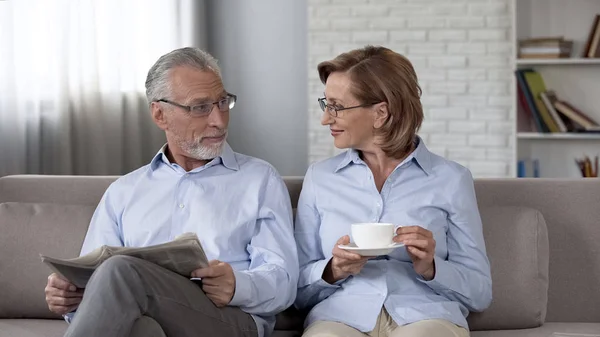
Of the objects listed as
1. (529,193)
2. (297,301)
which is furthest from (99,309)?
(529,193)

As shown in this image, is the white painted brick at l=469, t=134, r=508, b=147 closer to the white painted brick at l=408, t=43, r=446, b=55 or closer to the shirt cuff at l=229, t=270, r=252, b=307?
the white painted brick at l=408, t=43, r=446, b=55

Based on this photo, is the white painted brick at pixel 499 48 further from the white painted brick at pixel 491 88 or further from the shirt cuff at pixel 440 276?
the shirt cuff at pixel 440 276

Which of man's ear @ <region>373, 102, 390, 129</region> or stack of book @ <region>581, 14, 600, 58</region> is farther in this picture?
stack of book @ <region>581, 14, 600, 58</region>

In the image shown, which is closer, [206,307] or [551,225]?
[206,307]

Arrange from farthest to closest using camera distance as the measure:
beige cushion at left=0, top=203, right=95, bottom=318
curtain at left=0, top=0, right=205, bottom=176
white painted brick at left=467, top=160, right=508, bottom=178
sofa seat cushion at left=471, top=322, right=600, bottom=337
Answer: white painted brick at left=467, top=160, right=508, bottom=178 < curtain at left=0, top=0, right=205, bottom=176 < beige cushion at left=0, top=203, right=95, bottom=318 < sofa seat cushion at left=471, top=322, right=600, bottom=337

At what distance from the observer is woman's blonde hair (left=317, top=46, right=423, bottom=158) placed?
237cm

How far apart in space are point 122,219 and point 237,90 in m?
3.75

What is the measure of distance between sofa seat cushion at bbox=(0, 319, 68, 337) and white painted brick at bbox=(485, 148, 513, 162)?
138 inches

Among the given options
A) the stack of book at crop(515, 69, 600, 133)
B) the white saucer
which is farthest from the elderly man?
the stack of book at crop(515, 69, 600, 133)

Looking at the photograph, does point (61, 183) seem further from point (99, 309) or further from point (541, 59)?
point (541, 59)

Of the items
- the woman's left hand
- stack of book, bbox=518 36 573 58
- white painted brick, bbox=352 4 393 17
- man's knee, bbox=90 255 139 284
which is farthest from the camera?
white painted brick, bbox=352 4 393 17

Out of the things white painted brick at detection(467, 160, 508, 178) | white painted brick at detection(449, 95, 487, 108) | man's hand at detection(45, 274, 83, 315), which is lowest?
white painted brick at detection(467, 160, 508, 178)

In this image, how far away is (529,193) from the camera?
2.56m

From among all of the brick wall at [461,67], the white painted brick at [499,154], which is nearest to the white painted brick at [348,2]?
the brick wall at [461,67]
